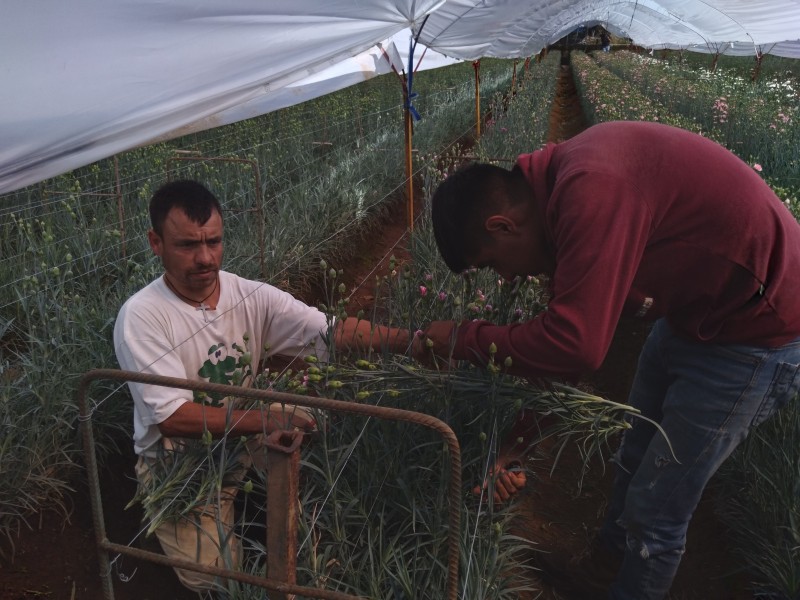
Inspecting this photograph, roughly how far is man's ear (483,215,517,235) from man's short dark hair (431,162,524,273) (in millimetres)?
17

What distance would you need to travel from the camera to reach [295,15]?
6.31ft

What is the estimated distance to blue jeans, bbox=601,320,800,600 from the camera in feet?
5.09

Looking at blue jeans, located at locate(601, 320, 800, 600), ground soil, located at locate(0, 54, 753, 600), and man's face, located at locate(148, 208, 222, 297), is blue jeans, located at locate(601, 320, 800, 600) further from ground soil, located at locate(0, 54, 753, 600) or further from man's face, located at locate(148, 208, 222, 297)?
man's face, located at locate(148, 208, 222, 297)

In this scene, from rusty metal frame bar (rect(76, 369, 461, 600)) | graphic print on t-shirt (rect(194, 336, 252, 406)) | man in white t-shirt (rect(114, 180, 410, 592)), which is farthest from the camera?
graphic print on t-shirt (rect(194, 336, 252, 406))

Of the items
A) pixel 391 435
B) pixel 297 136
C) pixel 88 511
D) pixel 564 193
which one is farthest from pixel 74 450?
pixel 297 136

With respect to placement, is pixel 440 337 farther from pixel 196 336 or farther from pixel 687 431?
pixel 196 336

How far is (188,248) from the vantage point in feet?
6.53

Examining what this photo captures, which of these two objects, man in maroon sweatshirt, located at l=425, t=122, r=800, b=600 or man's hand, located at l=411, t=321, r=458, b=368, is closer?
man in maroon sweatshirt, located at l=425, t=122, r=800, b=600

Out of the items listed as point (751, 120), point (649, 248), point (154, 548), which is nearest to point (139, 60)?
point (649, 248)

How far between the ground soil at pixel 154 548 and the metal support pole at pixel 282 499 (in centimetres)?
74

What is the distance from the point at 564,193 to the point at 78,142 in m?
1.05

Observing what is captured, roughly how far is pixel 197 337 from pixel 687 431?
1.39 meters

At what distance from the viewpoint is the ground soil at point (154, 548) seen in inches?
80.0

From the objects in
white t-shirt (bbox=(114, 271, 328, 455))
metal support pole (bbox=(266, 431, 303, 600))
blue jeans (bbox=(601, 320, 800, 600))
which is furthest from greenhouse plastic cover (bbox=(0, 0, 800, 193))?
blue jeans (bbox=(601, 320, 800, 600))
